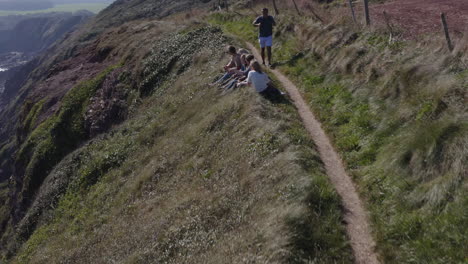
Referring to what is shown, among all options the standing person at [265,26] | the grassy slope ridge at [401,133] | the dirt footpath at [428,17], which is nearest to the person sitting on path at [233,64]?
the standing person at [265,26]

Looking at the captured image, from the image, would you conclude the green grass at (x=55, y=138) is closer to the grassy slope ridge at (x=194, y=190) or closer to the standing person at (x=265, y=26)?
the grassy slope ridge at (x=194, y=190)

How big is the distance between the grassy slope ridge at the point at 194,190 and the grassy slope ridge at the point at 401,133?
3.47 ft

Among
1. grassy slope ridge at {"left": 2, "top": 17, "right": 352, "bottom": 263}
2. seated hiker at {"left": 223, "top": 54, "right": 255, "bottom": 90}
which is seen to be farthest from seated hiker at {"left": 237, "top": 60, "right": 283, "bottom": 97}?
seated hiker at {"left": 223, "top": 54, "right": 255, "bottom": 90}

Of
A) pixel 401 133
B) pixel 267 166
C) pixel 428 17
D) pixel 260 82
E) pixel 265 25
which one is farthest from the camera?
pixel 428 17

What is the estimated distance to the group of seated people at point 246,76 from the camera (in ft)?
46.6

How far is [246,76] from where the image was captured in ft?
53.2

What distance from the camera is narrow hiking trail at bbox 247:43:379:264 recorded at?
6.89m

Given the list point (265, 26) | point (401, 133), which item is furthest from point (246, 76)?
point (401, 133)

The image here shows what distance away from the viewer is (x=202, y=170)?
1228cm

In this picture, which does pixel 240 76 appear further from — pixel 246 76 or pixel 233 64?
pixel 233 64

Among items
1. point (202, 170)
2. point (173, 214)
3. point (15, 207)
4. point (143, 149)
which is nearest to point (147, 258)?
point (173, 214)

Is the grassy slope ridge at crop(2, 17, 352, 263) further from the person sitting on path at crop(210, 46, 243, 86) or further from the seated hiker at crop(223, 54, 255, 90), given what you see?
the person sitting on path at crop(210, 46, 243, 86)

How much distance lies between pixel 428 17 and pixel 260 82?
12.2m

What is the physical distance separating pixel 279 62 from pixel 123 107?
491 inches
